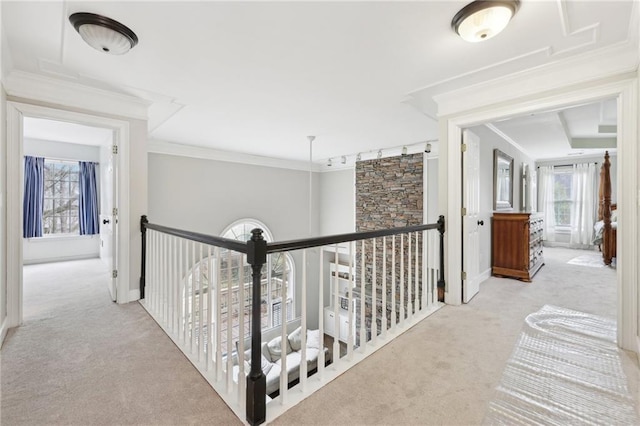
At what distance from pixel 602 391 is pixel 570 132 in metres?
4.96

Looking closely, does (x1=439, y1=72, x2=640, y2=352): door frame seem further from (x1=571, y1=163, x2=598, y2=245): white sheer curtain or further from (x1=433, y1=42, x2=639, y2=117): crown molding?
(x1=571, y1=163, x2=598, y2=245): white sheer curtain

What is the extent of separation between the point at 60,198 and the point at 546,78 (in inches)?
308

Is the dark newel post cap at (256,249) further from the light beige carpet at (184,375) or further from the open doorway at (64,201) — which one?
the open doorway at (64,201)

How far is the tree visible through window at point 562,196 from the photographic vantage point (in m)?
7.25

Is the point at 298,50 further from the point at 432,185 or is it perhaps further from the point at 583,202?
the point at 583,202

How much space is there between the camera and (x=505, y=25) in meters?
1.65

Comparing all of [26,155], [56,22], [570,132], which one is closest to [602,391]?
[56,22]

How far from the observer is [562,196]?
7.35 m

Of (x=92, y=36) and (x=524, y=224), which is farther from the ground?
(x=92, y=36)

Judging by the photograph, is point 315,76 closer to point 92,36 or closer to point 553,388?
point 92,36

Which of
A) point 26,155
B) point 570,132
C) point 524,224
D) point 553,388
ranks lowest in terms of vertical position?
point 553,388

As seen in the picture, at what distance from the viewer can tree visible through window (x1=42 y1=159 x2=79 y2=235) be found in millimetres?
5523

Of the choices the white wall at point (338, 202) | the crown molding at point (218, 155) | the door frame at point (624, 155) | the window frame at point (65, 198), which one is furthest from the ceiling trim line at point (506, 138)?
the window frame at point (65, 198)

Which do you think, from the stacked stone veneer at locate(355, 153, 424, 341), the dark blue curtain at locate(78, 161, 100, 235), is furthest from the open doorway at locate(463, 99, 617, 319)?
the dark blue curtain at locate(78, 161, 100, 235)
